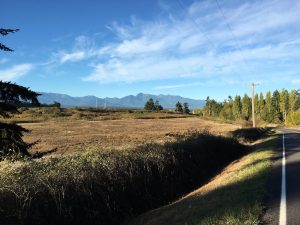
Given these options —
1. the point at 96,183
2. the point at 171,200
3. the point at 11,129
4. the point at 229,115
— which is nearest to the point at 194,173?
the point at 171,200

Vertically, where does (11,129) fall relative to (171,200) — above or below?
above

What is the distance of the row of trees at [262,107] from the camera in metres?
130

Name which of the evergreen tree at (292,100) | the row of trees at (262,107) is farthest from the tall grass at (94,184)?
the evergreen tree at (292,100)

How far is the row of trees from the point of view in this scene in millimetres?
130375

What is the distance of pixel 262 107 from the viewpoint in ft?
471

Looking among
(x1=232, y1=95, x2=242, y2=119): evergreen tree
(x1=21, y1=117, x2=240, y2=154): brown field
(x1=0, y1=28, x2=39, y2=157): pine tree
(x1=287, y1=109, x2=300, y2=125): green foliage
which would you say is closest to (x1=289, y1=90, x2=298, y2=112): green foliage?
(x1=232, y1=95, x2=242, y2=119): evergreen tree

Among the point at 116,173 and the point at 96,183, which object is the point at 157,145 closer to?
the point at 116,173

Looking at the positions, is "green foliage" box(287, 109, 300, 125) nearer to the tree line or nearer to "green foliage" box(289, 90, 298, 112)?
"green foliage" box(289, 90, 298, 112)

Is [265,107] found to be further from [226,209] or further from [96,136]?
[226,209]

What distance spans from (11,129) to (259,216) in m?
7.41

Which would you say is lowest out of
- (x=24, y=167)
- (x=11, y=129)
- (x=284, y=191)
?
(x=284, y=191)

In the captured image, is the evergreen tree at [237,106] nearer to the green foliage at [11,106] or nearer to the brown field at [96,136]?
the brown field at [96,136]

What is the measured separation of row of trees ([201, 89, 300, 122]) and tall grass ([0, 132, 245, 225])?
106921mm

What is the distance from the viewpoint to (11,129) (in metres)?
12.0
